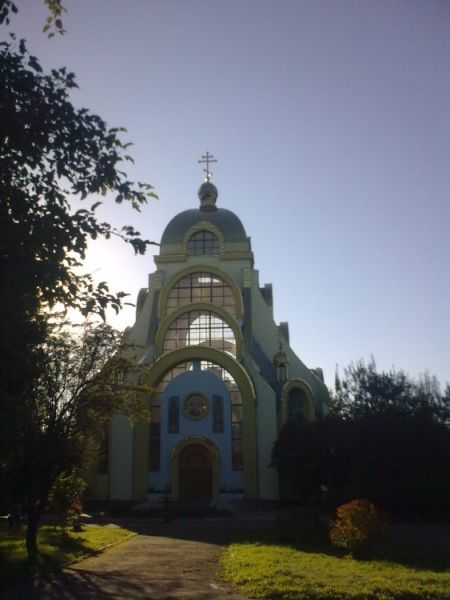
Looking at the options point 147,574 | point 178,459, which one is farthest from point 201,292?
point 147,574

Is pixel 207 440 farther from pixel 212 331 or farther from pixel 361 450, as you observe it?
pixel 361 450

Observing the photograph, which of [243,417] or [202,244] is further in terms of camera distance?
[202,244]

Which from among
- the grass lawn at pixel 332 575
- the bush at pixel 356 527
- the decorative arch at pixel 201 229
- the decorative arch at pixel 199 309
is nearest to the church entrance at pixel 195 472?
the decorative arch at pixel 199 309

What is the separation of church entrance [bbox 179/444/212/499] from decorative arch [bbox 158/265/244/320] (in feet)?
29.0

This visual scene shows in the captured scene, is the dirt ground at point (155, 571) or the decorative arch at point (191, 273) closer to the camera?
the dirt ground at point (155, 571)

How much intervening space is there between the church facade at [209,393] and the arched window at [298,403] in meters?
0.06

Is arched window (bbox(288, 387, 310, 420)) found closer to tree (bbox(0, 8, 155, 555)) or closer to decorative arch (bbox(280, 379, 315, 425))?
decorative arch (bbox(280, 379, 315, 425))

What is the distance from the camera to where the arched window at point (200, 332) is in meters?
34.0

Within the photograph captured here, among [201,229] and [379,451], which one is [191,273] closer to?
[201,229]

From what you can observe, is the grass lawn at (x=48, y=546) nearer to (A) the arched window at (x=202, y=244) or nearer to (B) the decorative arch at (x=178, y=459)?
(B) the decorative arch at (x=178, y=459)

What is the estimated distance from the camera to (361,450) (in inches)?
926

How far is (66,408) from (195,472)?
17.7 metres

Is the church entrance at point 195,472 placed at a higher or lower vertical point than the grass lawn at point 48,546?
higher

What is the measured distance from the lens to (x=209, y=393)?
101ft
